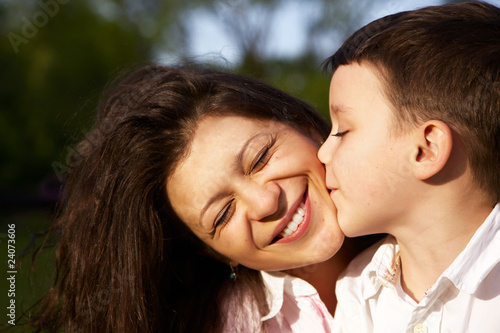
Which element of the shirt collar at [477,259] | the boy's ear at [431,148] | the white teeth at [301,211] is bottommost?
the white teeth at [301,211]

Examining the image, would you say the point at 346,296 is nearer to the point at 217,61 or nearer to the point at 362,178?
the point at 362,178

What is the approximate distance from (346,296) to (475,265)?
62 cm

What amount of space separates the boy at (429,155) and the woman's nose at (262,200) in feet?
0.88

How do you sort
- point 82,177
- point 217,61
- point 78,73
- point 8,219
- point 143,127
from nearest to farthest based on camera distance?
1. point 143,127
2. point 82,177
3. point 217,61
4. point 8,219
5. point 78,73

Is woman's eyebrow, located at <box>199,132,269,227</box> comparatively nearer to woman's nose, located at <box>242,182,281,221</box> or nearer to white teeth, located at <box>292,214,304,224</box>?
woman's nose, located at <box>242,182,281,221</box>

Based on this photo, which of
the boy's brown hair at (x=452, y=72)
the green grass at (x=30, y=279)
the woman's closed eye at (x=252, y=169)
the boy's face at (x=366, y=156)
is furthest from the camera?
the green grass at (x=30, y=279)

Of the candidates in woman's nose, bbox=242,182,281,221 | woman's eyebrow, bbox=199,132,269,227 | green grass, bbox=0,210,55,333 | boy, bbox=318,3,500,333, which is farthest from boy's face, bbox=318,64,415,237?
green grass, bbox=0,210,55,333

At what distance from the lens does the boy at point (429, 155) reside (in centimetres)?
200

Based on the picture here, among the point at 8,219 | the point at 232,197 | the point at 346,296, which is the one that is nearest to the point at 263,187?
the point at 232,197

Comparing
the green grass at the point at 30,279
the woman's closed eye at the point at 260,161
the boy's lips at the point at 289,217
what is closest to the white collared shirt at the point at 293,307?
the boy's lips at the point at 289,217

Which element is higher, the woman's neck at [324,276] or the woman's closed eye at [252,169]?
the woman's closed eye at [252,169]

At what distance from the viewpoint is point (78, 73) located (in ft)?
39.0

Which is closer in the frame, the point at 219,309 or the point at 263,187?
the point at 263,187

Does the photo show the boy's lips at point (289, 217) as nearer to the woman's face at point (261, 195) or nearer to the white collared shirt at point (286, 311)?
the woman's face at point (261, 195)
